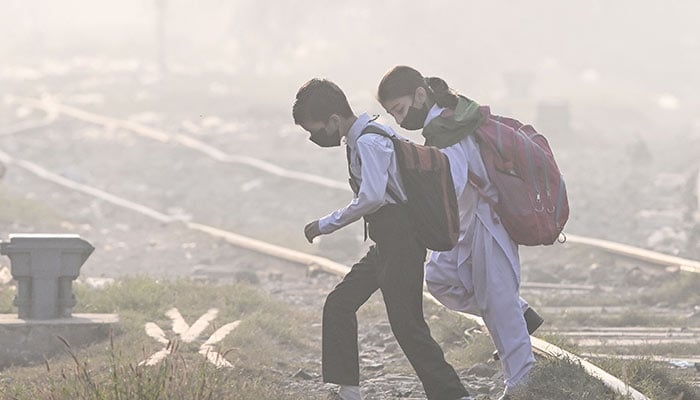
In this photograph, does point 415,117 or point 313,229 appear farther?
point 415,117

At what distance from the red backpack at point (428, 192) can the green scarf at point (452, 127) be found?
224mm

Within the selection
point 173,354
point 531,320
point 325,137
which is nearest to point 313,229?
point 325,137

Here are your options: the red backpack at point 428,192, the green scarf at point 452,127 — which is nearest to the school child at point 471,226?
the green scarf at point 452,127

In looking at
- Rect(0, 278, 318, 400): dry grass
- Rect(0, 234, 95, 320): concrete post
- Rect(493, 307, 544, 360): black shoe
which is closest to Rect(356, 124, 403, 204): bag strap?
Rect(0, 278, 318, 400): dry grass

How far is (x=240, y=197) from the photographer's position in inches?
818

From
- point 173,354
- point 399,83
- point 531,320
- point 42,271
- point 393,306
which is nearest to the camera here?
point 393,306

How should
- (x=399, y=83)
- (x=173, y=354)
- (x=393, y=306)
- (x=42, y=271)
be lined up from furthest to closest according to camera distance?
1. (x=42, y=271)
2. (x=173, y=354)
3. (x=399, y=83)
4. (x=393, y=306)

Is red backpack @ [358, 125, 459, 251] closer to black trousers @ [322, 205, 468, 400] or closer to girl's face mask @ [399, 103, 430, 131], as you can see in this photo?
black trousers @ [322, 205, 468, 400]

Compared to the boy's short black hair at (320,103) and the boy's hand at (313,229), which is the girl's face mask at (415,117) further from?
the boy's hand at (313,229)

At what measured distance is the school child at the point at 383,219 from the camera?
5.86 metres

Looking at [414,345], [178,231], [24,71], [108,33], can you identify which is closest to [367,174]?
[414,345]

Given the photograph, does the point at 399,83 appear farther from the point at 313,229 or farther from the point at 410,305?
the point at 410,305

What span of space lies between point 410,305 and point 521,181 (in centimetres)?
77

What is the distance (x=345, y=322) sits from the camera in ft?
20.8
